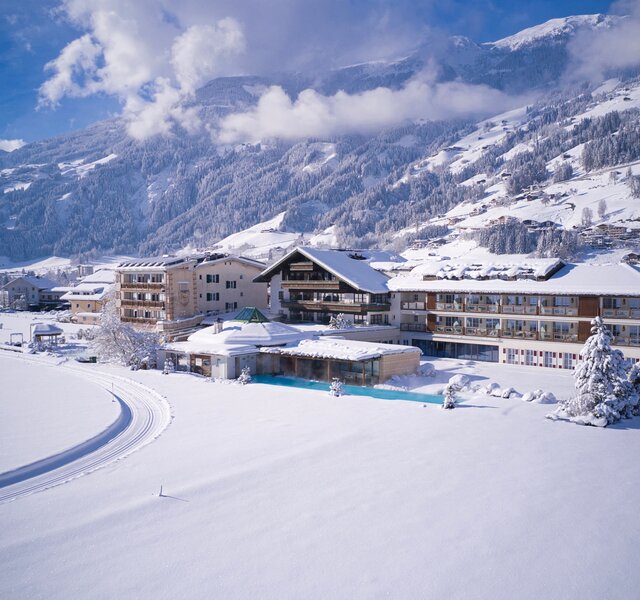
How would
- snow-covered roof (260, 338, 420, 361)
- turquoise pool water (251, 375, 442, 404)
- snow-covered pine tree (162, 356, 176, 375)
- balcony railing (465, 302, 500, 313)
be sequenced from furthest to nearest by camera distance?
balcony railing (465, 302, 500, 313) < snow-covered pine tree (162, 356, 176, 375) < snow-covered roof (260, 338, 420, 361) < turquoise pool water (251, 375, 442, 404)

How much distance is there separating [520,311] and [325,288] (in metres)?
19.9

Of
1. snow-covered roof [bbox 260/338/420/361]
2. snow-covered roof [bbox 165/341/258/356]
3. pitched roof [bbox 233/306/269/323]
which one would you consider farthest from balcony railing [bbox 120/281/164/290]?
snow-covered roof [bbox 260/338/420/361]

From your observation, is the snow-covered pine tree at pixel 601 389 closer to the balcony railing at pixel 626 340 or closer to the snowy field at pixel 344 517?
the snowy field at pixel 344 517

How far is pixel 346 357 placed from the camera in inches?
1411

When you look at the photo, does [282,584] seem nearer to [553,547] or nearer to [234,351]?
[553,547]

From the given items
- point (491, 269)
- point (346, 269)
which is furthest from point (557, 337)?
point (346, 269)

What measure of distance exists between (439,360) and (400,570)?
36.7 meters

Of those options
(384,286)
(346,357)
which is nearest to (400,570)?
(346,357)

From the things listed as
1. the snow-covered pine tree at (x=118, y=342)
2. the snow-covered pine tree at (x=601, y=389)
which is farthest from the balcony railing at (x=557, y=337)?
the snow-covered pine tree at (x=118, y=342)

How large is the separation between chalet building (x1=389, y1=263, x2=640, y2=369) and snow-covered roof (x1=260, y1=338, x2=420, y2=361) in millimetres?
9495

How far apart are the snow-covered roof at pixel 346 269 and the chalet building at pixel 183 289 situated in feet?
26.4

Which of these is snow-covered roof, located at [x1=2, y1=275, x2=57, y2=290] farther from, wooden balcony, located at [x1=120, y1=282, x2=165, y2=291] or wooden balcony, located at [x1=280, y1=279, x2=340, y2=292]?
wooden balcony, located at [x1=280, y1=279, x2=340, y2=292]

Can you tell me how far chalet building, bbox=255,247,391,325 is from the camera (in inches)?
1991

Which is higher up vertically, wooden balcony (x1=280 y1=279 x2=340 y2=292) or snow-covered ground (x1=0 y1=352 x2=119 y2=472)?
wooden balcony (x1=280 y1=279 x2=340 y2=292)
